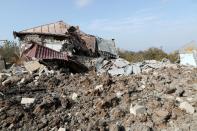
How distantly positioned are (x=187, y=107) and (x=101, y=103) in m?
1.59

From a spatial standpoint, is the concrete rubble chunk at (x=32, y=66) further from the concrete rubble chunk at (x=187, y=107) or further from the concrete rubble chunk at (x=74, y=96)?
the concrete rubble chunk at (x=187, y=107)

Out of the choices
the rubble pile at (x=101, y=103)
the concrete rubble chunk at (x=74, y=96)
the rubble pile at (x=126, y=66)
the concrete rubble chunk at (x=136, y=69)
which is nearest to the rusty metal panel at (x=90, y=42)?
the rubble pile at (x=126, y=66)

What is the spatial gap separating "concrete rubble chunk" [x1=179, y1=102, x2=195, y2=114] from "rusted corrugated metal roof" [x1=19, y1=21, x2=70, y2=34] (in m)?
8.52

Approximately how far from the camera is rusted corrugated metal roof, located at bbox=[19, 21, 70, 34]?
555 inches

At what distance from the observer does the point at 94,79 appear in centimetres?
804

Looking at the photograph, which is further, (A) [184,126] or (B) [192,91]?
(B) [192,91]

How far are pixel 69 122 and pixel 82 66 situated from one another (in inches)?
237

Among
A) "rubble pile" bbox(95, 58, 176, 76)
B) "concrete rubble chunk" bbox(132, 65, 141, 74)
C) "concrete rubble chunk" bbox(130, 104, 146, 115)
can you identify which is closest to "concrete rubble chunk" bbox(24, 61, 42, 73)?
"rubble pile" bbox(95, 58, 176, 76)

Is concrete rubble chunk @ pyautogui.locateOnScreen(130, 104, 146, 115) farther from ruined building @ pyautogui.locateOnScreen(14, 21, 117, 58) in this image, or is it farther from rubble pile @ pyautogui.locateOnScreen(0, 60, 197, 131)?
ruined building @ pyautogui.locateOnScreen(14, 21, 117, 58)

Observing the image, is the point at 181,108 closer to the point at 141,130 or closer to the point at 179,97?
the point at 179,97

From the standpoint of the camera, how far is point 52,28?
47.5 feet

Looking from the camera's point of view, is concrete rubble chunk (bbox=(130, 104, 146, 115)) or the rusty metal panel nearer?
concrete rubble chunk (bbox=(130, 104, 146, 115))

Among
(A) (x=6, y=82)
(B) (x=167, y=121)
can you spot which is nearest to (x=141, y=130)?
(B) (x=167, y=121)

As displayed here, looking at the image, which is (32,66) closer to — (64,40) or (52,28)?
(64,40)
